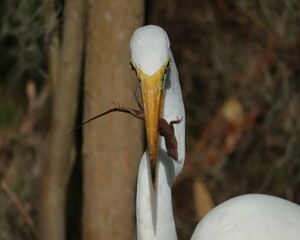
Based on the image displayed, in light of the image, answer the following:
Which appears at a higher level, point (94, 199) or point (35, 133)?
point (94, 199)

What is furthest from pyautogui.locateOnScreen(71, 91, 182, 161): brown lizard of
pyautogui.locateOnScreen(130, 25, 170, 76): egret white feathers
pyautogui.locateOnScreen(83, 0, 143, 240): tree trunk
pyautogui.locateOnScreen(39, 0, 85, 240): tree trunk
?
pyautogui.locateOnScreen(39, 0, 85, 240): tree trunk

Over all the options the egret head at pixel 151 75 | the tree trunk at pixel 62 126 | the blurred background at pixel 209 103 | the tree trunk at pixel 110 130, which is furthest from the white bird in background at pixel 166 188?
the blurred background at pixel 209 103

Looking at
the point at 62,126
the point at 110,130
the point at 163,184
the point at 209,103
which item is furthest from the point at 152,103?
the point at 209,103

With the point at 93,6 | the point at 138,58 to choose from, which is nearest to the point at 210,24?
the point at 93,6

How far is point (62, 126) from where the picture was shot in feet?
11.3

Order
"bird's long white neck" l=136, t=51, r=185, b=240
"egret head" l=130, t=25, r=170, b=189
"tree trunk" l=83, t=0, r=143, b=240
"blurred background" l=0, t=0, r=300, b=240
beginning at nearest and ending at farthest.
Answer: "egret head" l=130, t=25, r=170, b=189 < "bird's long white neck" l=136, t=51, r=185, b=240 < "tree trunk" l=83, t=0, r=143, b=240 < "blurred background" l=0, t=0, r=300, b=240

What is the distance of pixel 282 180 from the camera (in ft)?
15.6

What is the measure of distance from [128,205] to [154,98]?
1240 mm

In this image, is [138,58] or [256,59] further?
[256,59]

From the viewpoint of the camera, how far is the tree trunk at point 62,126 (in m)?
3.33

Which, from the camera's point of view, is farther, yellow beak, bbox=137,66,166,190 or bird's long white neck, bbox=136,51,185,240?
bird's long white neck, bbox=136,51,185,240

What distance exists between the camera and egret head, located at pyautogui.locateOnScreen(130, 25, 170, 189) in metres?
2.17

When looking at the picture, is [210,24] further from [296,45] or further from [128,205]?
[128,205]

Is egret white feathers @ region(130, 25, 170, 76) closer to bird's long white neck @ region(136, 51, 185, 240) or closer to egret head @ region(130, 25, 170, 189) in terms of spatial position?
egret head @ region(130, 25, 170, 189)
